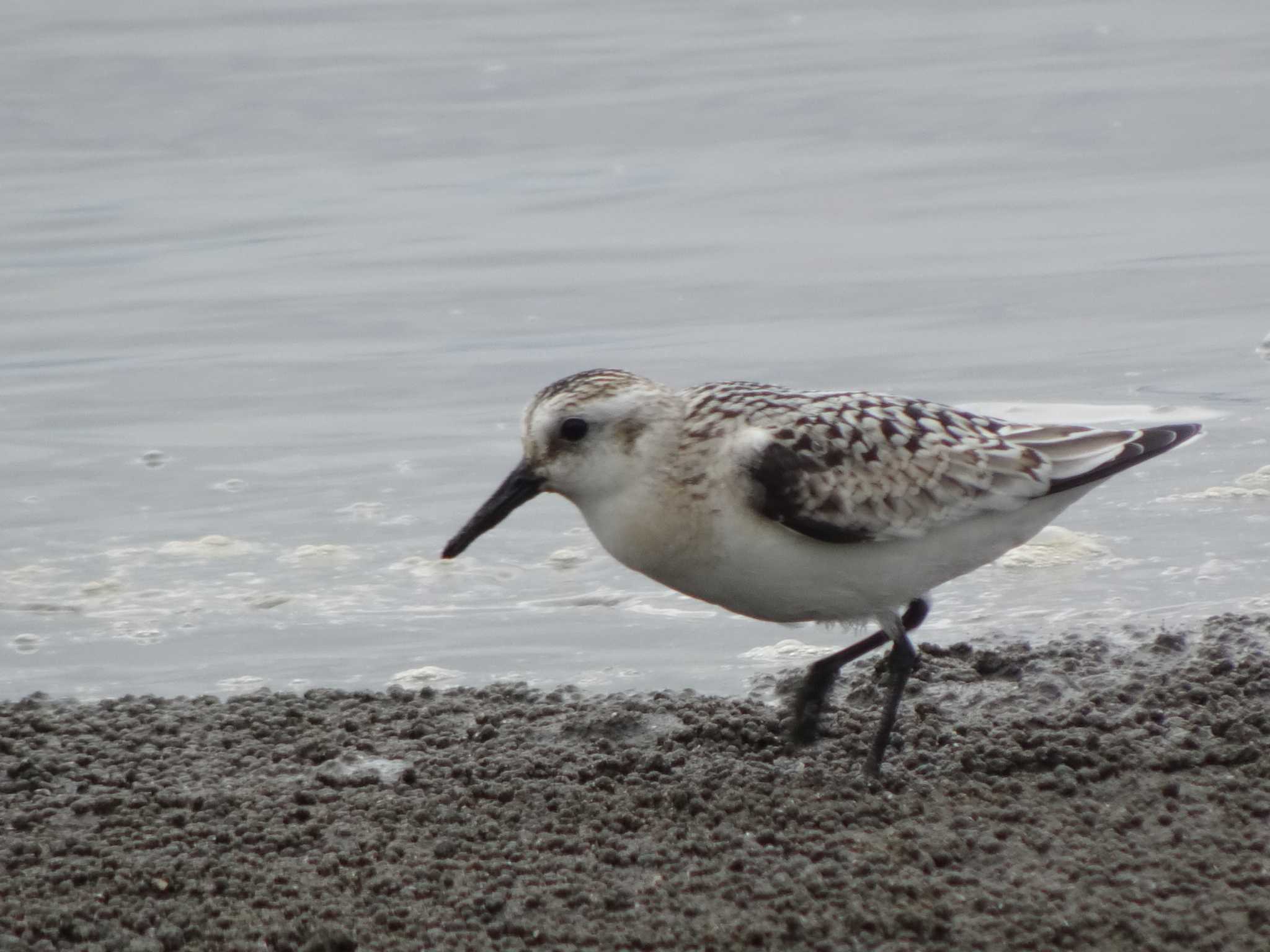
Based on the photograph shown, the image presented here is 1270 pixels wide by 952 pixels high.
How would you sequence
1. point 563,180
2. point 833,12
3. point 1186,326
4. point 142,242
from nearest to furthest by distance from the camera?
point 1186,326 < point 142,242 < point 563,180 < point 833,12

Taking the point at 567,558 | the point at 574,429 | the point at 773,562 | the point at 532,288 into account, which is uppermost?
the point at 532,288

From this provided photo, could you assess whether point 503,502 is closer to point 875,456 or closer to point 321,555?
point 875,456

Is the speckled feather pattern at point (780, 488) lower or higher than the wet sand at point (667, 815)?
higher

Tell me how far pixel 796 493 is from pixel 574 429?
67cm

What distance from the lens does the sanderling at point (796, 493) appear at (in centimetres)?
538

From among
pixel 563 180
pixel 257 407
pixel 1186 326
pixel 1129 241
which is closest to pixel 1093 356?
pixel 1186 326

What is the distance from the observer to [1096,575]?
24.3 feet

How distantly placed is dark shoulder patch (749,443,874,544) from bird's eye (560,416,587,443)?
1.65ft

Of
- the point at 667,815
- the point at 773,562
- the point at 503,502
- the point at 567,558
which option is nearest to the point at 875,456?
the point at 773,562

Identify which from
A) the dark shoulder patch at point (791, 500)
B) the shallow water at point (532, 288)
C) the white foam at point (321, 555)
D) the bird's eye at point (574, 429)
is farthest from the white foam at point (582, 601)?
the dark shoulder patch at point (791, 500)

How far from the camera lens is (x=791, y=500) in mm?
5340

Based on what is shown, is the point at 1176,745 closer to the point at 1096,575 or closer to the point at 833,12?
the point at 1096,575

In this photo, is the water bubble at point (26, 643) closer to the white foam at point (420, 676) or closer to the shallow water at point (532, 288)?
the shallow water at point (532, 288)

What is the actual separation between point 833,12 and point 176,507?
13.2m
